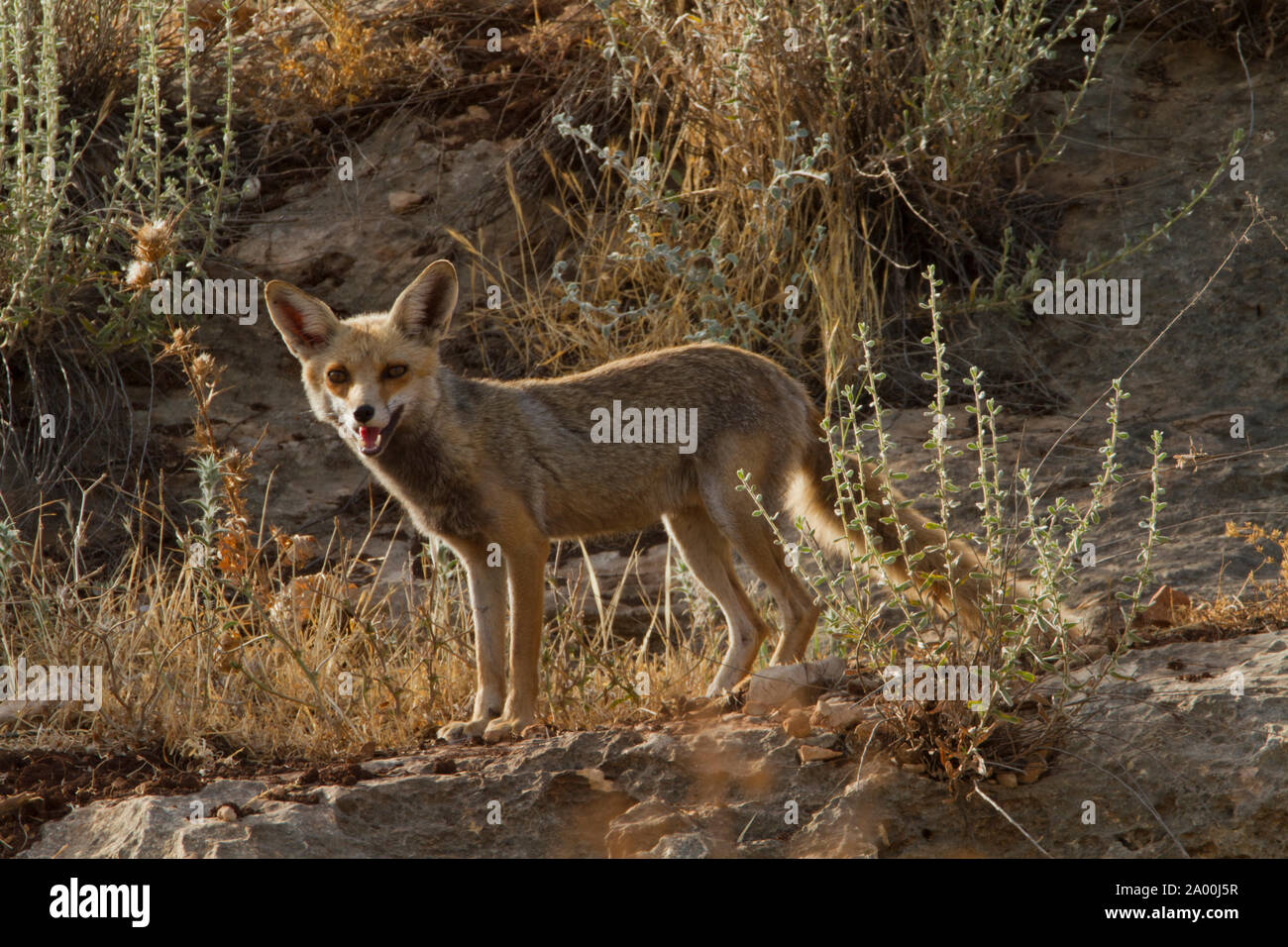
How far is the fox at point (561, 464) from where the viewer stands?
15.7ft

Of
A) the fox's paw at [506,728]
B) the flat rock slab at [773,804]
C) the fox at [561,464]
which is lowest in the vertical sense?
the flat rock slab at [773,804]

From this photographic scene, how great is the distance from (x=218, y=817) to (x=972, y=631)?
239 cm

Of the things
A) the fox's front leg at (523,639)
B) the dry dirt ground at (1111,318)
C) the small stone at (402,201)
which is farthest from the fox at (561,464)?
the small stone at (402,201)

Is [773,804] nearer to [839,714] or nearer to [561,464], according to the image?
[839,714]

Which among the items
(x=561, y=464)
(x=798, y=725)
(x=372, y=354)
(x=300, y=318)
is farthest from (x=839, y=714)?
(x=300, y=318)

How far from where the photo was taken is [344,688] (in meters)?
4.82

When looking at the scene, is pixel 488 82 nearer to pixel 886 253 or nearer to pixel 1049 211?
pixel 886 253

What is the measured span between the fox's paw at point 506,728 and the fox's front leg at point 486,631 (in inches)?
5.8

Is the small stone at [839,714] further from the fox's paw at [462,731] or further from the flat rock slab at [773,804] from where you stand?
the fox's paw at [462,731]

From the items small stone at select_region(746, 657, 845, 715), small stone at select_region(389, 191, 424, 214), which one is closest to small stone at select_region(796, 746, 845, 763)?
small stone at select_region(746, 657, 845, 715)

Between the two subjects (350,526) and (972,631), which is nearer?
(972,631)
